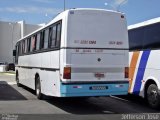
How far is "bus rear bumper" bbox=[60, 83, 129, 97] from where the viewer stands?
11.9m

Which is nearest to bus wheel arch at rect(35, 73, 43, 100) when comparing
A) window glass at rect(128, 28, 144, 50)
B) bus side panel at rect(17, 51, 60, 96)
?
bus side panel at rect(17, 51, 60, 96)

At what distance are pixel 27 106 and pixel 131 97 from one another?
546 cm

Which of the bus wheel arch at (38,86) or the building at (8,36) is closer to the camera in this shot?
the bus wheel arch at (38,86)

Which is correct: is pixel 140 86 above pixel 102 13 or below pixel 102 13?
below

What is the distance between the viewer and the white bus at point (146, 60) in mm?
13289

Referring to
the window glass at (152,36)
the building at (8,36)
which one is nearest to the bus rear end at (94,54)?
the window glass at (152,36)

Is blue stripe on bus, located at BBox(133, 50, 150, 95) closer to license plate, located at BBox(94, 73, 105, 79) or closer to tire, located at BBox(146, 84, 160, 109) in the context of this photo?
tire, located at BBox(146, 84, 160, 109)

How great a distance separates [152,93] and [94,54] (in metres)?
2.71

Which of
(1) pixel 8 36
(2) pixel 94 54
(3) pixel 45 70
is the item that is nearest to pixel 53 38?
(3) pixel 45 70

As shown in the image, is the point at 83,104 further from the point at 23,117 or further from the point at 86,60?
the point at 23,117

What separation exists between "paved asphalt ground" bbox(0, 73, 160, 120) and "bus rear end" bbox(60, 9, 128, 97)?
0.70m

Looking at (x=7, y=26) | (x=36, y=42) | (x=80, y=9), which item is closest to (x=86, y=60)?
(x=80, y=9)

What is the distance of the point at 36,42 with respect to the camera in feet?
53.7

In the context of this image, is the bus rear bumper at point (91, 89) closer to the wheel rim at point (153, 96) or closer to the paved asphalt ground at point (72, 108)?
the paved asphalt ground at point (72, 108)
